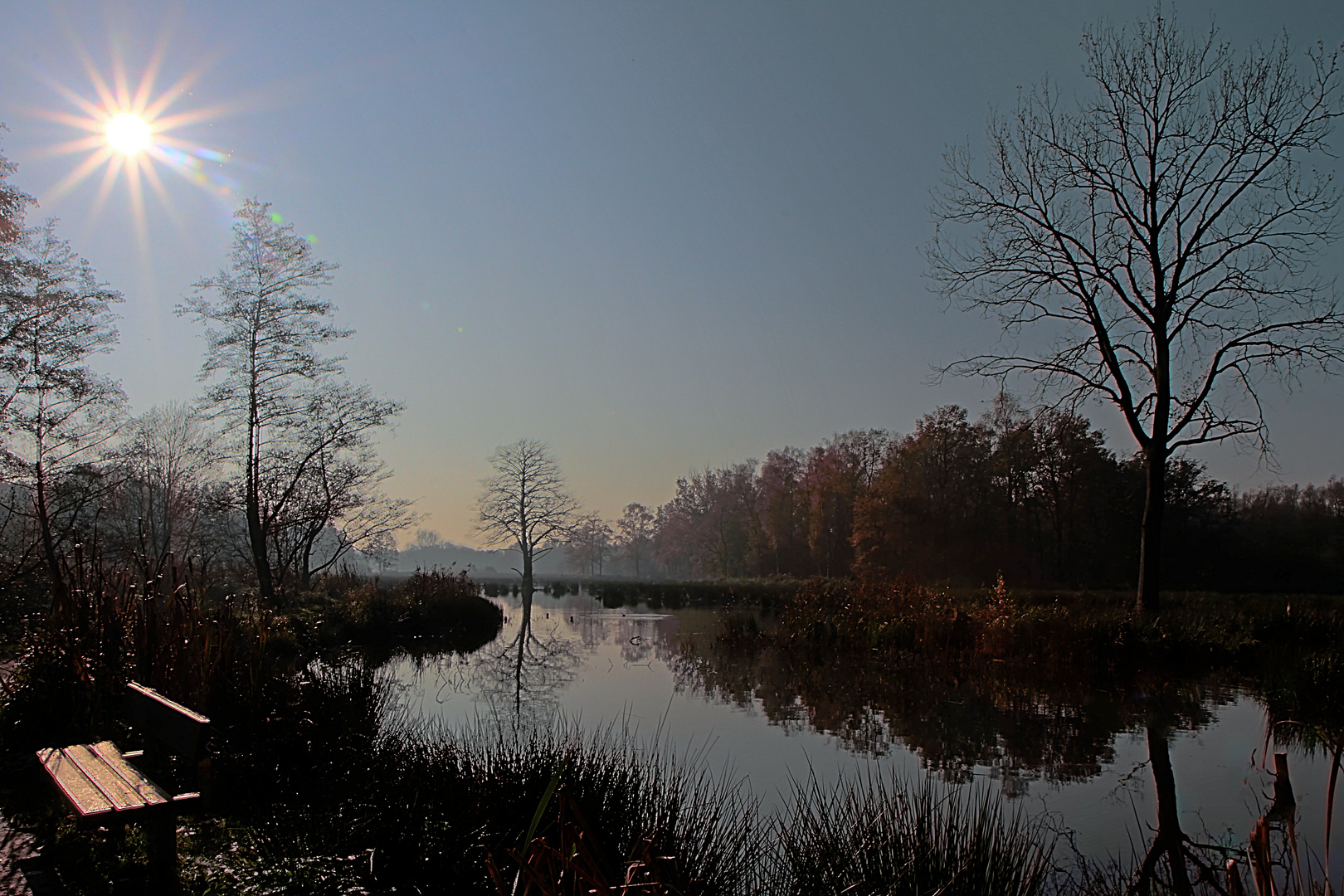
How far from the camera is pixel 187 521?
31.3 meters

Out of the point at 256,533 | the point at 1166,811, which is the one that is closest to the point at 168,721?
the point at 1166,811

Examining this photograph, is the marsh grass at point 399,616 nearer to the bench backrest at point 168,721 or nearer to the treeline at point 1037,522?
the bench backrest at point 168,721

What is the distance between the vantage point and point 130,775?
389 cm

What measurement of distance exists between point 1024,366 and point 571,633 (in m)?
13.0

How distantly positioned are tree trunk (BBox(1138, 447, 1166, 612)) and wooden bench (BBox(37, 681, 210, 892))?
15.5m

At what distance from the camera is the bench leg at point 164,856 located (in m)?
3.39

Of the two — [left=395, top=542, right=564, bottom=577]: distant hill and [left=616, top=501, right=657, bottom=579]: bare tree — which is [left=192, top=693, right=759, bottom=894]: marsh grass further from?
[left=395, top=542, right=564, bottom=577]: distant hill

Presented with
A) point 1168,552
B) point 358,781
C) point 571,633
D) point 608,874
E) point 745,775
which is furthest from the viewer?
point 1168,552

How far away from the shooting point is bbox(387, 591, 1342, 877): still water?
5684 millimetres

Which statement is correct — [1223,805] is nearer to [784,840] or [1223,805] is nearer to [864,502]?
[784,840]

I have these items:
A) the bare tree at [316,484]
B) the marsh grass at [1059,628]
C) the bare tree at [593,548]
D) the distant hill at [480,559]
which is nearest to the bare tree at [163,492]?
the bare tree at [316,484]

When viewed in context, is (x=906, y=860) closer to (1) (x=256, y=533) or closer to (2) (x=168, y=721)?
(2) (x=168, y=721)

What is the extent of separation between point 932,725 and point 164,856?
697cm

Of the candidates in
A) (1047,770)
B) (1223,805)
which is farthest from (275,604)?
(1223,805)
